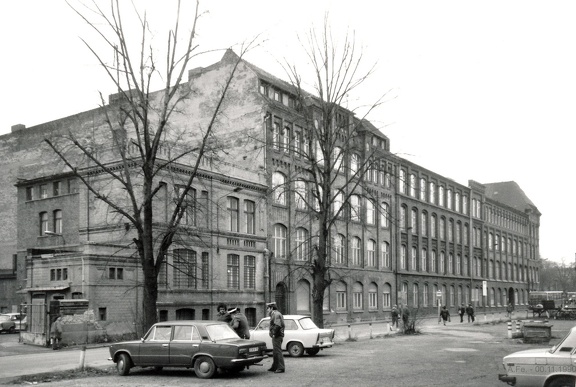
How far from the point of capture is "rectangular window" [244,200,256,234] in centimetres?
3944

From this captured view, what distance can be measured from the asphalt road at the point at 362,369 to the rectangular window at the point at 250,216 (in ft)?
46.6

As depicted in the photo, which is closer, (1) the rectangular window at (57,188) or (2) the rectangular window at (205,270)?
(2) the rectangular window at (205,270)

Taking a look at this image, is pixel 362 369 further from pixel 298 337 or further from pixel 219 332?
pixel 219 332

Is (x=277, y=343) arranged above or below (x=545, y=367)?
below

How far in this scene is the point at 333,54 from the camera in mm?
27750

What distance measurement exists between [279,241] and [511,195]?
212 feet

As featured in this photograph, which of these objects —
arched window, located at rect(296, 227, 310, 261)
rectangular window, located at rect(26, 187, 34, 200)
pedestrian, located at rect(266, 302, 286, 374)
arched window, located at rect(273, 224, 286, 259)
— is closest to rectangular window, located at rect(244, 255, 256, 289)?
arched window, located at rect(273, 224, 286, 259)

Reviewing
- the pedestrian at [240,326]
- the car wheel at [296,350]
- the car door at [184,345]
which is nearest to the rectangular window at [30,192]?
the car wheel at [296,350]

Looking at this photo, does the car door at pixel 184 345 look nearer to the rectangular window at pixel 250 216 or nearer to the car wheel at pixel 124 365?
the car wheel at pixel 124 365

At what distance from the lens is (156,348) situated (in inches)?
643

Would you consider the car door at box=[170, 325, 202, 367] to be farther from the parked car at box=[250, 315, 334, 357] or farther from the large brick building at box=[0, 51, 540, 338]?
the large brick building at box=[0, 51, 540, 338]

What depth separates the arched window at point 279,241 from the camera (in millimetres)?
41866

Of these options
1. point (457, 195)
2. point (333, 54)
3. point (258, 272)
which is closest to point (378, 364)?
point (333, 54)

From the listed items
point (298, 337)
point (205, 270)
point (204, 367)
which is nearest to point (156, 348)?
point (204, 367)
